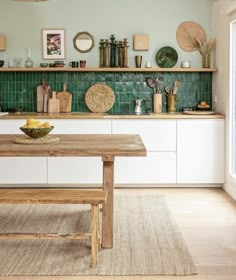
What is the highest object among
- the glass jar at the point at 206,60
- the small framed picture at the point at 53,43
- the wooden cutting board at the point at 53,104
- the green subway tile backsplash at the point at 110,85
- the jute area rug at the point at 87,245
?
the small framed picture at the point at 53,43

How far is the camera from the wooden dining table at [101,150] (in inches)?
144

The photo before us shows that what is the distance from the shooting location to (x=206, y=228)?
4.55m

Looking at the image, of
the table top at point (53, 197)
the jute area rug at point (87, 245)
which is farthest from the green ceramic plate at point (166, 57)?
the table top at point (53, 197)

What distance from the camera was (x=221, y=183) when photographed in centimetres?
620

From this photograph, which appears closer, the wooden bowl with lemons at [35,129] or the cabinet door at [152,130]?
the wooden bowl with lemons at [35,129]

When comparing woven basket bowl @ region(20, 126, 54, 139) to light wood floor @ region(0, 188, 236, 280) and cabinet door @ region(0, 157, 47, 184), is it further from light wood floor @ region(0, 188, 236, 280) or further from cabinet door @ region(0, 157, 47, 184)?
cabinet door @ region(0, 157, 47, 184)

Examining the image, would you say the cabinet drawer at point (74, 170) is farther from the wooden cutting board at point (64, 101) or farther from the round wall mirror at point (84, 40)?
the round wall mirror at point (84, 40)

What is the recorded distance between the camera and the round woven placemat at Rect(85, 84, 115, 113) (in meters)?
6.71

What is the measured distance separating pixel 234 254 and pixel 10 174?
3.07 metres

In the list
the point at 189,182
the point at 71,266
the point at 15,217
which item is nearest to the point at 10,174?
the point at 15,217

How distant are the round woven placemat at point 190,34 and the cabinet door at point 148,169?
4.74ft

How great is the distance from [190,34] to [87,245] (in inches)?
140

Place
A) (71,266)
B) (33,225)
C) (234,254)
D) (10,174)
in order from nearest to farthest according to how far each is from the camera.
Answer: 1. (71,266)
2. (234,254)
3. (33,225)
4. (10,174)

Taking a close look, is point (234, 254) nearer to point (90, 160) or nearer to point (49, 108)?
point (90, 160)
